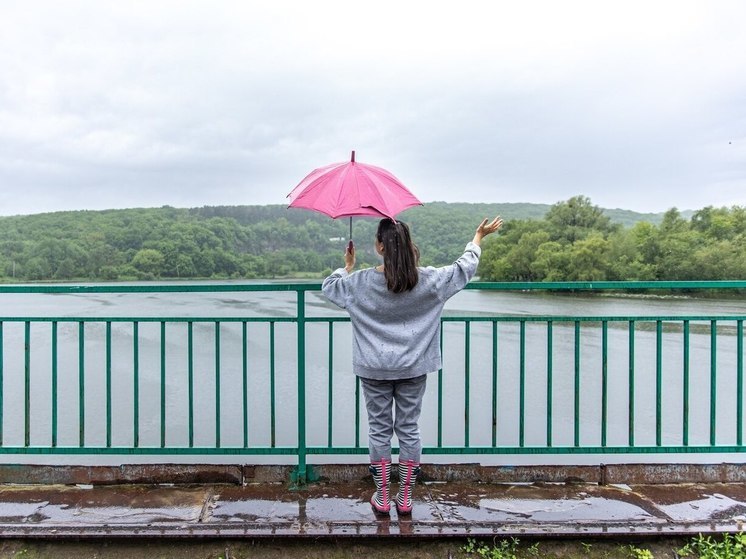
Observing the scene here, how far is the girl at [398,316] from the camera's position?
105 inches

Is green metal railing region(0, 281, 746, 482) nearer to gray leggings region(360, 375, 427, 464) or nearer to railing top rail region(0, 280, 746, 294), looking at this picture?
railing top rail region(0, 280, 746, 294)

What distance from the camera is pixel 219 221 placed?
40625 millimetres

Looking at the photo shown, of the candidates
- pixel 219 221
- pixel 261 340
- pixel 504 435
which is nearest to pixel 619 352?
pixel 504 435

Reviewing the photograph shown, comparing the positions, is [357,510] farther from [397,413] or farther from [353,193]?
[353,193]

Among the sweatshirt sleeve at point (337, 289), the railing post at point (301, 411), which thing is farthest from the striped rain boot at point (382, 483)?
the sweatshirt sleeve at point (337, 289)

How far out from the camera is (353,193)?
104 inches

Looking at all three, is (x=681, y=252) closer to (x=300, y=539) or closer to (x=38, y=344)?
(x=38, y=344)

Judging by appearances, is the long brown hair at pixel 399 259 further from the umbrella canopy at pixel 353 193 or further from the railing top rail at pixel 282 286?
the railing top rail at pixel 282 286

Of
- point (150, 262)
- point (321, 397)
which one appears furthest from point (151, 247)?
point (321, 397)

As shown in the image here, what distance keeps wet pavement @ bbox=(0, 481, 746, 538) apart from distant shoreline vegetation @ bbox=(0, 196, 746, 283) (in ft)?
40.5

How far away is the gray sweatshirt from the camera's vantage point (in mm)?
2715

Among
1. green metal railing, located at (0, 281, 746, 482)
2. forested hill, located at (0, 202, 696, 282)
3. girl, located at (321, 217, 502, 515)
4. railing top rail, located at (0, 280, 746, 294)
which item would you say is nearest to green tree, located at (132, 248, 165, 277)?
forested hill, located at (0, 202, 696, 282)

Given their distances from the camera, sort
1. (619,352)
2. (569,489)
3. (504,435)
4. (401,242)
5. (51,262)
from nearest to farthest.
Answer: (401,242)
(569,489)
(504,435)
(619,352)
(51,262)

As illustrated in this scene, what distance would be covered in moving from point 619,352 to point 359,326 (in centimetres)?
2241
